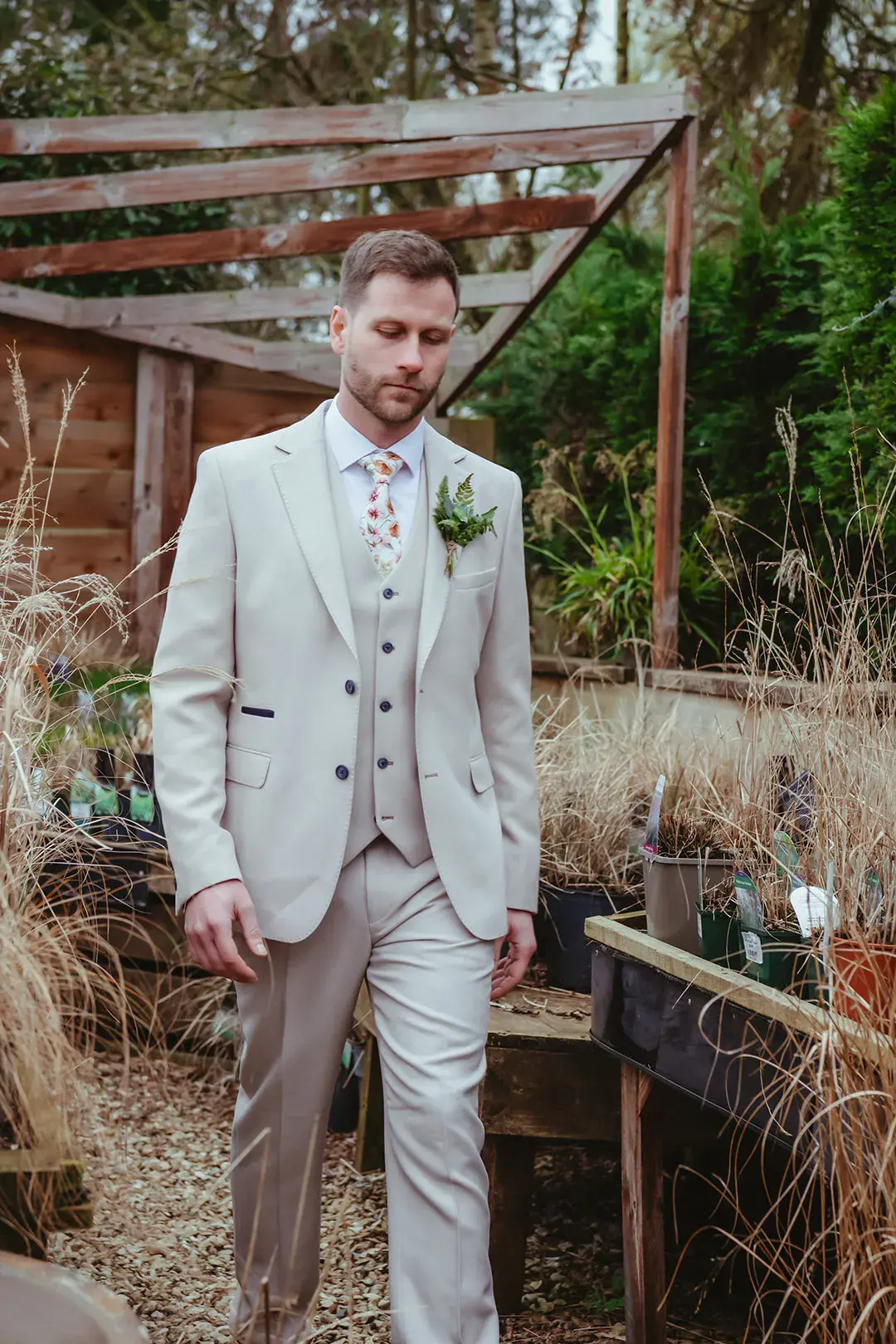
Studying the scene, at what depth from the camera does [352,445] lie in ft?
7.84

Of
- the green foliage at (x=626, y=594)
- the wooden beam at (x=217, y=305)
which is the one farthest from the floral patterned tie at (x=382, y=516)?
the wooden beam at (x=217, y=305)

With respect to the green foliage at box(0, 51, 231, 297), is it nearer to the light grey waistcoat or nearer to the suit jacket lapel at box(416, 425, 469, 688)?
the suit jacket lapel at box(416, 425, 469, 688)

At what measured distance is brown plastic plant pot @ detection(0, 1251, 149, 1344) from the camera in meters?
1.23

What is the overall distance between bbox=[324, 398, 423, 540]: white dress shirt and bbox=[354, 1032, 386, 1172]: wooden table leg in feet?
5.52

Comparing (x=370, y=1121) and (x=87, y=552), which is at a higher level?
(x=87, y=552)

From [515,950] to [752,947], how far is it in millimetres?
443

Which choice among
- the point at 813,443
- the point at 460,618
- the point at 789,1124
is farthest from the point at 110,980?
the point at 813,443

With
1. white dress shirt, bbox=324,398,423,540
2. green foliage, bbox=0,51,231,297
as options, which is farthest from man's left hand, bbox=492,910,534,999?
green foliage, bbox=0,51,231,297

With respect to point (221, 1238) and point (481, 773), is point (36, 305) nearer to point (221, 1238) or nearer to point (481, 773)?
point (221, 1238)

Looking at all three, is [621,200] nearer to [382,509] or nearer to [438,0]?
[382,509]

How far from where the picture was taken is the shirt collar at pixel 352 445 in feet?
7.83

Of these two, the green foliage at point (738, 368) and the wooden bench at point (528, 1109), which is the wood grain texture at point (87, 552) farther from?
the wooden bench at point (528, 1109)

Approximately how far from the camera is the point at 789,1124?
2082mm

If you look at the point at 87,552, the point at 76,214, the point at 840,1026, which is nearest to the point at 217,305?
the point at 87,552
